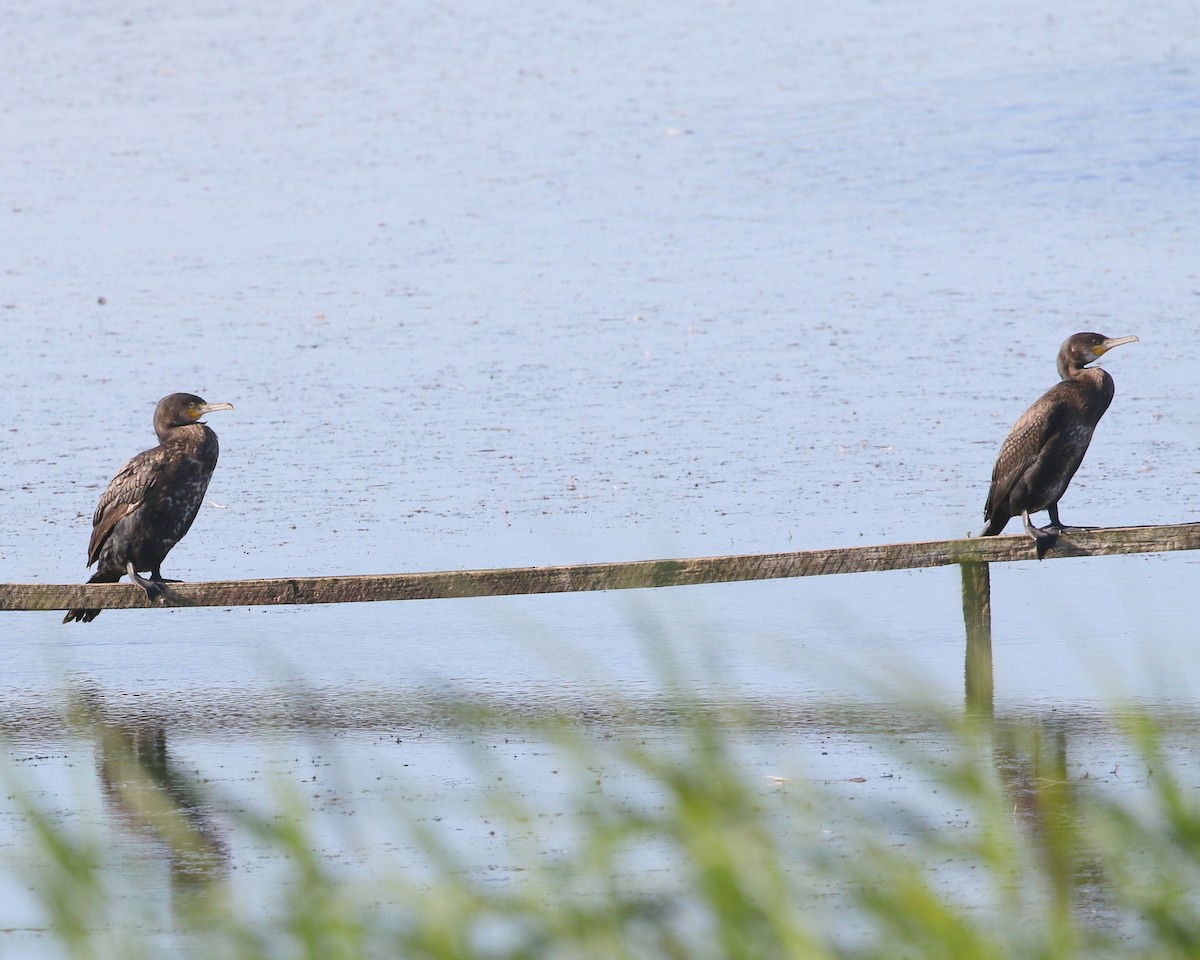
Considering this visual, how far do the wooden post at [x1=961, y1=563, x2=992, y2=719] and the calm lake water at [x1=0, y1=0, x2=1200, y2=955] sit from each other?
17 centimetres

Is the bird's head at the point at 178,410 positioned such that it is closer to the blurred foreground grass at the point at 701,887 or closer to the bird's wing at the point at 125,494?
the bird's wing at the point at 125,494

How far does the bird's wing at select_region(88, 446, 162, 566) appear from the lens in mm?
6445

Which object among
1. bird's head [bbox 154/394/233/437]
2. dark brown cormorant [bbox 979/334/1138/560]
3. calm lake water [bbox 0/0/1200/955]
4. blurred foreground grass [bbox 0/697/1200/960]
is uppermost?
blurred foreground grass [bbox 0/697/1200/960]

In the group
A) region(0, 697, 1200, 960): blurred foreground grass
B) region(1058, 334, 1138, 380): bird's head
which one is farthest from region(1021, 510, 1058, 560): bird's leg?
region(0, 697, 1200, 960): blurred foreground grass

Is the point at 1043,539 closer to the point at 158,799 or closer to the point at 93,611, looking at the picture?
the point at 158,799

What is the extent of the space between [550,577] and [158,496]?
1.29 m

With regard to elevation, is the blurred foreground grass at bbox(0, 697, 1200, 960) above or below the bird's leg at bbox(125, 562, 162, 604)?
above

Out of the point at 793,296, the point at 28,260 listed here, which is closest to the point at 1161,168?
the point at 793,296

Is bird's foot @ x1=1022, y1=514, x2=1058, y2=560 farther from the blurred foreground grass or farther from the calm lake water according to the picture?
the blurred foreground grass

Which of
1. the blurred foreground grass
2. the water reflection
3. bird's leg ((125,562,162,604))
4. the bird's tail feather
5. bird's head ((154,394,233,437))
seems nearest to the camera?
the blurred foreground grass

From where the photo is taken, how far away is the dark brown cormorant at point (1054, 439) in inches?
263

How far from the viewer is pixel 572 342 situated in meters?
14.0

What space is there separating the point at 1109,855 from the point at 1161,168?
55.2ft

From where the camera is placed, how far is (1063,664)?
707 centimetres
